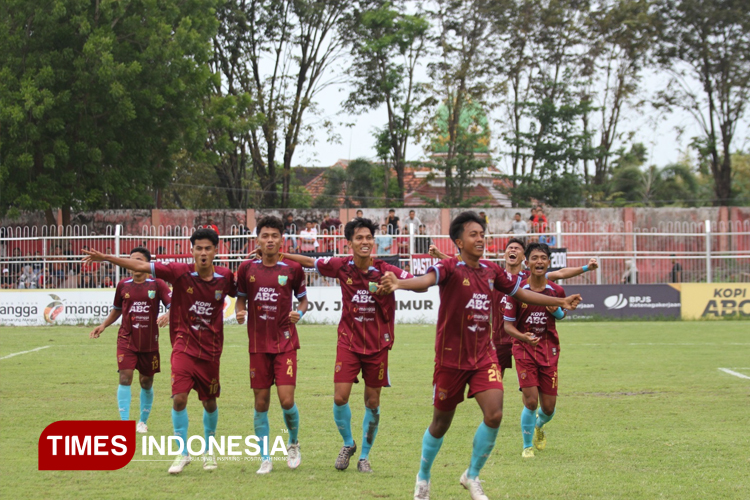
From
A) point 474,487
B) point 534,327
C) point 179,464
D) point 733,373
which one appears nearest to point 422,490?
point 474,487

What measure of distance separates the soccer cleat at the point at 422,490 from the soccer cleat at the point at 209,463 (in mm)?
2119

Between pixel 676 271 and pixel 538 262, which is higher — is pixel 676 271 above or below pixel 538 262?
below

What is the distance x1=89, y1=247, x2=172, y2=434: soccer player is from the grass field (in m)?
0.47

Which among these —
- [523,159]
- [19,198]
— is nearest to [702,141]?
[523,159]

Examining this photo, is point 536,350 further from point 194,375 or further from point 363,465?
point 194,375

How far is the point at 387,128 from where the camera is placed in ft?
114

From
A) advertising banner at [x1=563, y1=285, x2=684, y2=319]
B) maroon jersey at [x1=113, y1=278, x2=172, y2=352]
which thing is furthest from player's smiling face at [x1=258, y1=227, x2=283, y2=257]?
advertising banner at [x1=563, y1=285, x2=684, y2=319]

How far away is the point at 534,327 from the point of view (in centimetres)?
855

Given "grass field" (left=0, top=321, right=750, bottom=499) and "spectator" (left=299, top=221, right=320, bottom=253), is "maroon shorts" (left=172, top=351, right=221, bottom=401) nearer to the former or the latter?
"grass field" (left=0, top=321, right=750, bottom=499)

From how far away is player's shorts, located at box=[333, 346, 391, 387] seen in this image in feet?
25.2

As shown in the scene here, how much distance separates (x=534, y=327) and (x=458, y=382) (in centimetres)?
228

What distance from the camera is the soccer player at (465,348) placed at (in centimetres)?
640

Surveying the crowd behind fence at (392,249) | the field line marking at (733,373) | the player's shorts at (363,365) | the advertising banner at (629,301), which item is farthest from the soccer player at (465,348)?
the advertising banner at (629,301)

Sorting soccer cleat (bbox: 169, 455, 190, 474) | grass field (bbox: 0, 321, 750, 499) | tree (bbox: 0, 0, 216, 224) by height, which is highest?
tree (bbox: 0, 0, 216, 224)
